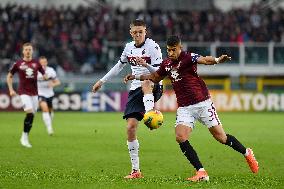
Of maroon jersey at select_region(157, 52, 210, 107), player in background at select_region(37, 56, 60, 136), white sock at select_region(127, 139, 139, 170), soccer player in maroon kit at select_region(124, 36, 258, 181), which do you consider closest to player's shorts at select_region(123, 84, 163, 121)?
white sock at select_region(127, 139, 139, 170)

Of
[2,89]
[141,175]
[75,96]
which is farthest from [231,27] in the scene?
[141,175]

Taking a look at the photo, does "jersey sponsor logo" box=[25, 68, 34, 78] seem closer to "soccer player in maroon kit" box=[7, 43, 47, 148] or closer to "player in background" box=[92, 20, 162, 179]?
"soccer player in maroon kit" box=[7, 43, 47, 148]

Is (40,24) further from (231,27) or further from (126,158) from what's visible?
(126,158)

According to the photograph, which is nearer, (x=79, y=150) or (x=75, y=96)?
(x=79, y=150)

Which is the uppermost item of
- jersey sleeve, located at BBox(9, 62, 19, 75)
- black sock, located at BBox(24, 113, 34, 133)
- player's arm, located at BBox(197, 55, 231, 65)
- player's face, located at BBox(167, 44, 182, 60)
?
player's face, located at BBox(167, 44, 182, 60)

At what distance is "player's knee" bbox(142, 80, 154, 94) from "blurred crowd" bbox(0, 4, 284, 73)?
25.4 meters

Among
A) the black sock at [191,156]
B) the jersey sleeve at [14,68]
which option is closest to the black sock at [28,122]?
the jersey sleeve at [14,68]

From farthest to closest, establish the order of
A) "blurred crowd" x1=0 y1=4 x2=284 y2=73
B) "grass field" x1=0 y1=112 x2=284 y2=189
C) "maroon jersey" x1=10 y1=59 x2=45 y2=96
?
"blurred crowd" x1=0 y1=4 x2=284 y2=73, "maroon jersey" x1=10 y1=59 x2=45 y2=96, "grass field" x1=0 y1=112 x2=284 y2=189

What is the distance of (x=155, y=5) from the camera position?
44781 millimetres

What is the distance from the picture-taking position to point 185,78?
1218 centimetres

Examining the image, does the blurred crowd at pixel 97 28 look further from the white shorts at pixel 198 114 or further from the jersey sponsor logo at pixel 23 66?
the white shorts at pixel 198 114

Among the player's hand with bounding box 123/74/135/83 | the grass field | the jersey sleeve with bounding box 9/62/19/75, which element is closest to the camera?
the grass field

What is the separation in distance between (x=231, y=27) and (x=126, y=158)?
26657 millimetres

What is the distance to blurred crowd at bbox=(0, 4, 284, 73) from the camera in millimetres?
38625
